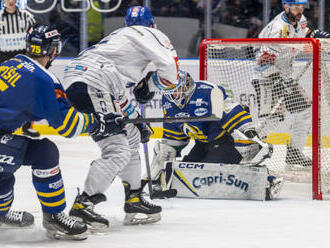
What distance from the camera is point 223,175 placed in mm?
4160

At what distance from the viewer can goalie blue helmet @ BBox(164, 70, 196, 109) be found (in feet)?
13.6

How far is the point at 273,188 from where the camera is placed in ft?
13.6

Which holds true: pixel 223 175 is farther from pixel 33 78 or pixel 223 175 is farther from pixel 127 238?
pixel 33 78

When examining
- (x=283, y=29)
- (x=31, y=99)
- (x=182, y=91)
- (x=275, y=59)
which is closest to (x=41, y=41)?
(x=31, y=99)

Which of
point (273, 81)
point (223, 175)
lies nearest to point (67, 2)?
point (273, 81)

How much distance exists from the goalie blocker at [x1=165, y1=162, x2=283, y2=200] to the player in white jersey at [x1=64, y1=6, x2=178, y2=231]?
66 cm

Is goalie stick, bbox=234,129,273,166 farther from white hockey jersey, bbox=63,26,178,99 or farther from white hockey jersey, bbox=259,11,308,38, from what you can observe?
white hockey jersey, bbox=259,11,308,38

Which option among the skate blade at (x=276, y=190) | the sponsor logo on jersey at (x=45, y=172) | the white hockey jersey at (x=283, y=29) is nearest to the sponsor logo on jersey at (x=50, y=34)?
the sponsor logo on jersey at (x=45, y=172)

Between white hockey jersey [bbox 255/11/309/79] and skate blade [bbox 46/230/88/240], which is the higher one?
white hockey jersey [bbox 255/11/309/79]

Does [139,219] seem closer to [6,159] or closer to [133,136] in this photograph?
[133,136]

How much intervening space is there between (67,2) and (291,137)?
10.5 ft

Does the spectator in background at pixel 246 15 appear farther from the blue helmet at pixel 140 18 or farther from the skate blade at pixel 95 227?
the skate blade at pixel 95 227

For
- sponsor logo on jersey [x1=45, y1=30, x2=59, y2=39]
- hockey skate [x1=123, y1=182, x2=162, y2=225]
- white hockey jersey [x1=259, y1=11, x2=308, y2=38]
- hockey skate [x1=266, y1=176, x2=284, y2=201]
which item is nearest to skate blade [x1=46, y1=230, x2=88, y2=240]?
hockey skate [x1=123, y1=182, x2=162, y2=225]

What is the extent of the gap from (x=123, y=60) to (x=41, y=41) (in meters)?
0.43
